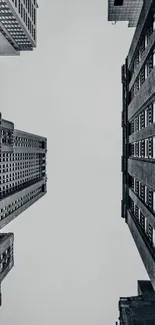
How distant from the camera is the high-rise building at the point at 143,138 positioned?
5894cm

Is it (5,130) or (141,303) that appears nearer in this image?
(141,303)

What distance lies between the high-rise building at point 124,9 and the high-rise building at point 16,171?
51.6 m

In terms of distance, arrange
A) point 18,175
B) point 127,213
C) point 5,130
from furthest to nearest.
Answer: point 18,175 → point 5,130 → point 127,213

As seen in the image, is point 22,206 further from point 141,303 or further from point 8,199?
point 141,303

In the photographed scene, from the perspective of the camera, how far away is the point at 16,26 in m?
149

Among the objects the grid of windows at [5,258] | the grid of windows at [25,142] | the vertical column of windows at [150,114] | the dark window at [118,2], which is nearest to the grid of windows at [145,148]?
the vertical column of windows at [150,114]

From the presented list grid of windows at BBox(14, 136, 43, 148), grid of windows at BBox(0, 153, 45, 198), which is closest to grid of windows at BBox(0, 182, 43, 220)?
grid of windows at BBox(0, 153, 45, 198)

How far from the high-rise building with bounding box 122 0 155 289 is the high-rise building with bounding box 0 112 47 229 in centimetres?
5062

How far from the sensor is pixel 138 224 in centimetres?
7544

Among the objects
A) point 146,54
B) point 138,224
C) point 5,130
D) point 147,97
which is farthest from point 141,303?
point 5,130

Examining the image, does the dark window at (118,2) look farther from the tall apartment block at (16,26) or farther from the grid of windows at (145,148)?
the tall apartment block at (16,26)

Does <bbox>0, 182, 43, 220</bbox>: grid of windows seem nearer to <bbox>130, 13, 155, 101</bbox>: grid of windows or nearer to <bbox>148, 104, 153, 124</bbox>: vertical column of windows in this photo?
<bbox>130, 13, 155, 101</bbox>: grid of windows

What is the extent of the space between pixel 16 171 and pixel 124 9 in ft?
242

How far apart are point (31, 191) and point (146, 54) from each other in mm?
114954
